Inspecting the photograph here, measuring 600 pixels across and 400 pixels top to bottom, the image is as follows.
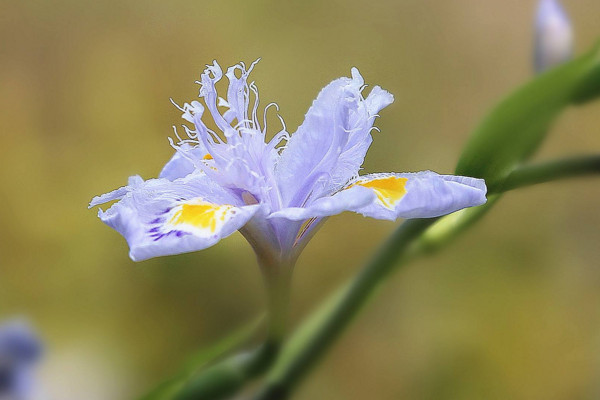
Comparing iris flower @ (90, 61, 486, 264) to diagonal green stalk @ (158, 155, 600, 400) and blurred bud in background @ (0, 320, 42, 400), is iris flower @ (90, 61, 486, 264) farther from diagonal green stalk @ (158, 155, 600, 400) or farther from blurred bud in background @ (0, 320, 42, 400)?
blurred bud in background @ (0, 320, 42, 400)

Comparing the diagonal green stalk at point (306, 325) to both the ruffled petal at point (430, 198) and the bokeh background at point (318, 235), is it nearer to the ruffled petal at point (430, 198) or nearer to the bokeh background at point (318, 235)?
the ruffled petal at point (430, 198)

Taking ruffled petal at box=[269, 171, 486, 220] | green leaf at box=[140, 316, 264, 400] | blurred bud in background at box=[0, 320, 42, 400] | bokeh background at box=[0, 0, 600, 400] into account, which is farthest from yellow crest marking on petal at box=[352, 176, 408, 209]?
bokeh background at box=[0, 0, 600, 400]

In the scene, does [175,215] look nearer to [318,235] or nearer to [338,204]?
[338,204]

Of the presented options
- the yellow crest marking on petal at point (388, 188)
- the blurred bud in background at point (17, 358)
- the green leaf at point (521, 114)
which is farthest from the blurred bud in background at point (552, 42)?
the blurred bud in background at point (17, 358)

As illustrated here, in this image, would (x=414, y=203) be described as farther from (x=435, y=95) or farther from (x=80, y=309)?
(x=435, y=95)

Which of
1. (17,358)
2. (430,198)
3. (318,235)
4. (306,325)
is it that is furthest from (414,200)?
(318,235)

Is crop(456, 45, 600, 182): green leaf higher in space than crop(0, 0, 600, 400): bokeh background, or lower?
lower
